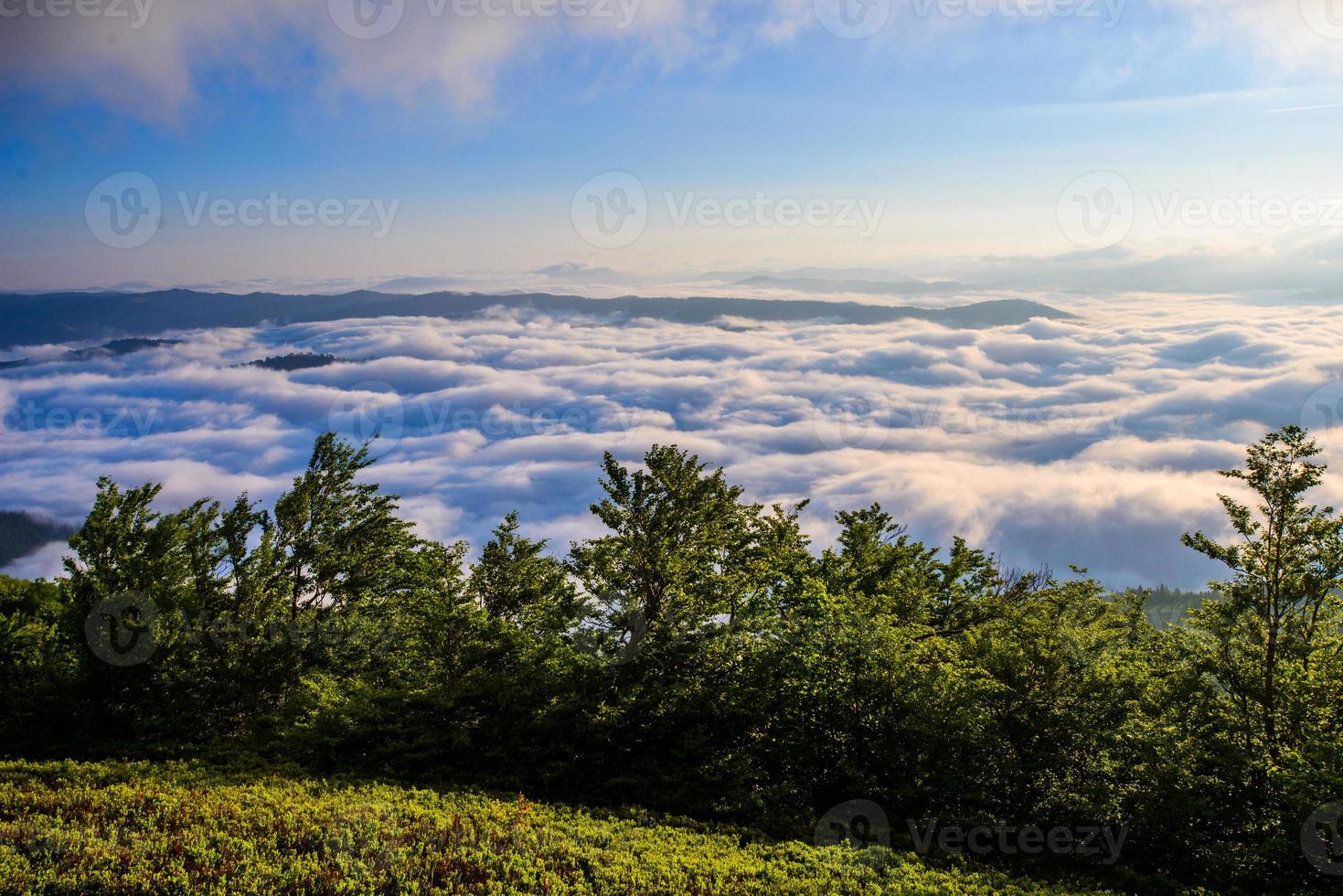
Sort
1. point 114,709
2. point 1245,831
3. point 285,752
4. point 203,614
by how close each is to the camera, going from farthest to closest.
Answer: point 203,614, point 114,709, point 285,752, point 1245,831

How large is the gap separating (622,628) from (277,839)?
11766 millimetres

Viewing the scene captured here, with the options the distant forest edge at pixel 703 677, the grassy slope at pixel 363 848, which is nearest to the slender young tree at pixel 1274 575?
the distant forest edge at pixel 703 677

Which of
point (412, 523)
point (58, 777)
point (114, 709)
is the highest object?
point (412, 523)

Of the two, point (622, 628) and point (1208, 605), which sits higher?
point (1208, 605)

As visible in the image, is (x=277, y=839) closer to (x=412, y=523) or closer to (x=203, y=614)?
(x=203, y=614)

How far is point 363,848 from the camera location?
13094 mm

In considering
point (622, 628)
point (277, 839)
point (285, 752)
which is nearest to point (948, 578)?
point (622, 628)

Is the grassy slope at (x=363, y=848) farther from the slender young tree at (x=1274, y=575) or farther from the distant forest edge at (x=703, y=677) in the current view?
the slender young tree at (x=1274, y=575)

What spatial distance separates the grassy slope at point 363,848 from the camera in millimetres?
11938

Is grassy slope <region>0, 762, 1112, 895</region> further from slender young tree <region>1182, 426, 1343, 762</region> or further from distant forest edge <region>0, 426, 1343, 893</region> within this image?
slender young tree <region>1182, 426, 1343, 762</region>

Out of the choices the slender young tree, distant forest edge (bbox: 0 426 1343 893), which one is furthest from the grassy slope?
the slender young tree

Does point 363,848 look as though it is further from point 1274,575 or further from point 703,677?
point 1274,575

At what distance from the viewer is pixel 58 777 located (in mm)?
17203

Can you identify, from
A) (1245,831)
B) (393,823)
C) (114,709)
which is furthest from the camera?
(114,709)
